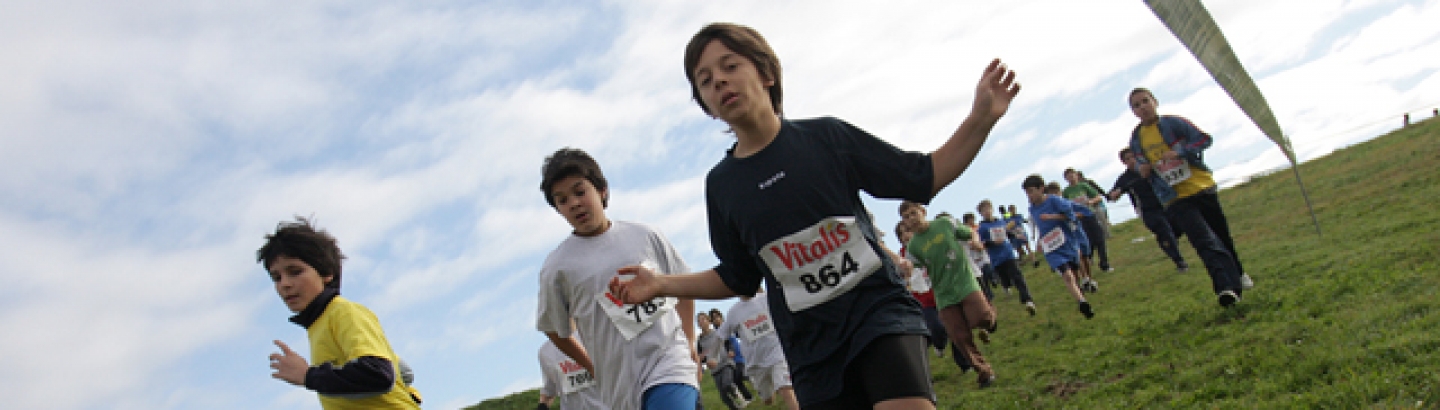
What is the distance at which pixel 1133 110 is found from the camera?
9.07 meters

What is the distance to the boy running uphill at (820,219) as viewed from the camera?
9.94 feet

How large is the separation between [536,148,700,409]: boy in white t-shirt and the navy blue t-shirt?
6.29ft

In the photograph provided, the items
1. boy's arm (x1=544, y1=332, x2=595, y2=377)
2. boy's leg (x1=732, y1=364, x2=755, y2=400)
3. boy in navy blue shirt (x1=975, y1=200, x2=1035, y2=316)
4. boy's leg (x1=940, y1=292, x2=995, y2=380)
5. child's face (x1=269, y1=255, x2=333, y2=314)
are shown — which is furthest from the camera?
boy's leg (x1=732, y1=364, x2=755, y2=400)

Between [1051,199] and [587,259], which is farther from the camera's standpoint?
[1051,199]

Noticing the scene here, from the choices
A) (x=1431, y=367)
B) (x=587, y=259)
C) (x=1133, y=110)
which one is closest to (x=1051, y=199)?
(x=1133, y=110)

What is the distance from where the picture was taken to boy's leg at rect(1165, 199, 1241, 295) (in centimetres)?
846

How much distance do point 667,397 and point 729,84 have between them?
7.36 feet

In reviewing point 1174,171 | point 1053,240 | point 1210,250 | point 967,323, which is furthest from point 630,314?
point 1053,240

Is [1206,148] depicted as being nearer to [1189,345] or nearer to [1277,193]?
[1189,345]

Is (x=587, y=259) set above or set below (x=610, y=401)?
above

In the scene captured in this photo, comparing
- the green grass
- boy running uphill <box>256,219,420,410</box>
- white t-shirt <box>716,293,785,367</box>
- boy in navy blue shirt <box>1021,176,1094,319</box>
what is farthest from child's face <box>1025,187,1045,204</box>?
boy running uphill <box>256,219,420,410</box>

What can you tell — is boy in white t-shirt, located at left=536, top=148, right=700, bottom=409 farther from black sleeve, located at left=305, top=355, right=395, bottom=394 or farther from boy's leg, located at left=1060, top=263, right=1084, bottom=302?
boy's leg, located at left=1060, top=263, right=1084, bottom=302

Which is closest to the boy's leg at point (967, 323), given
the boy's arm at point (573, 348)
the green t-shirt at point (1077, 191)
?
the boy's arm at point (573, 348)

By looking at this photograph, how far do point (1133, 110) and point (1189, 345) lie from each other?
82.4 inches
